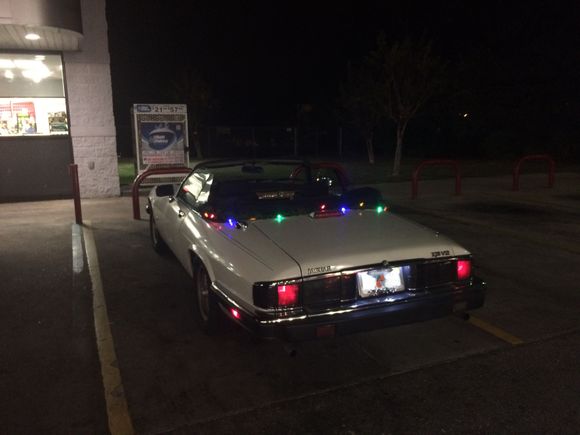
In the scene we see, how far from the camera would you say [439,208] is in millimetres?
10477

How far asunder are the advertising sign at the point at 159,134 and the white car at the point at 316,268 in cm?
893

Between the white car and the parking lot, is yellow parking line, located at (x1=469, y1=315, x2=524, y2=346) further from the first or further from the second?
the white car

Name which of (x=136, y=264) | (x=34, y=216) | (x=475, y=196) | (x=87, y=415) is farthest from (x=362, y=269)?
(x=475, y=196)

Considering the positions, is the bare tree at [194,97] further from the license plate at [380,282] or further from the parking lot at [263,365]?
the license plate at [380,282]

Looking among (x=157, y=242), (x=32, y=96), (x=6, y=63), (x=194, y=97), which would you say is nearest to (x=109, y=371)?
(x=157, y=242)

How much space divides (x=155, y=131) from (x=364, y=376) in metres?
10.9

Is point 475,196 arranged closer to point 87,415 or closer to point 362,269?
point 362,269

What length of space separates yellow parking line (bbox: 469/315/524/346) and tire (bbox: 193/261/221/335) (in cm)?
223

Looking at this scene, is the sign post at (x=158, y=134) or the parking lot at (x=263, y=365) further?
the sign post at (x=158, y=134)

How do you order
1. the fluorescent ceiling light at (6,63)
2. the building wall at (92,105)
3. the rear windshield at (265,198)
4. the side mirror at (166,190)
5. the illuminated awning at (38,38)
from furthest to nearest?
1. the building wall at (92,105)
2. the fluorescent ceiling light at (6,63)
3. the illuminated awning at (38,38)
4. the side mirror at (166,190)
5. the rear windshield at (265,198)

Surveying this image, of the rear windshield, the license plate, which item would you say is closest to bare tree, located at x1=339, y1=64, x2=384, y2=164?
the rear windshield

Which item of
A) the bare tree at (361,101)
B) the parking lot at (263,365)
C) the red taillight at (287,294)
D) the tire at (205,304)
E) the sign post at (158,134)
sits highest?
the bare tree at (361,101)

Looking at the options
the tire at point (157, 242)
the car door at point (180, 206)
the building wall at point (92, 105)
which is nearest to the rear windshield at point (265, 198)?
the car door at point (180, 206)

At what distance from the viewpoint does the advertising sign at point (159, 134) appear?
42.9 feet
